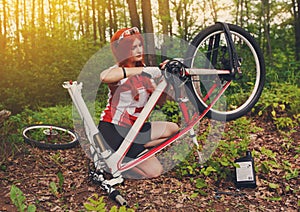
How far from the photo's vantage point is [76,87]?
156 inches

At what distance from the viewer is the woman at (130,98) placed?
368cm

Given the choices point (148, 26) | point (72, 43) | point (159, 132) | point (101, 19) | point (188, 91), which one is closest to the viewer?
point (188, 91)

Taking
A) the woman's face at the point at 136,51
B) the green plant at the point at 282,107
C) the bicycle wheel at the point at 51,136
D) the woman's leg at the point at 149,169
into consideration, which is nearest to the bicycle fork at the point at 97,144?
the woman's leg at the point at 149,169

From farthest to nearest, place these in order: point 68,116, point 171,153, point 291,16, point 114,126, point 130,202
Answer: point 291,16 → point 68,116 → point 171,153 → point 114,126 → point 130,202

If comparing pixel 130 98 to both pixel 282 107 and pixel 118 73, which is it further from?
pixel 282 107

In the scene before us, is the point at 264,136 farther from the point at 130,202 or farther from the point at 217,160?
the point at 130,202

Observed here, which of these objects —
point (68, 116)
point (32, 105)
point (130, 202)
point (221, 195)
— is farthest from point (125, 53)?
point (32, 105)

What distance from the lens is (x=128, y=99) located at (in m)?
4.00

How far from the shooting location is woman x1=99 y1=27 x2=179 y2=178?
12.1 feet

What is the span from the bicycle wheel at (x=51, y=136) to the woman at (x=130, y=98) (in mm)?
1379

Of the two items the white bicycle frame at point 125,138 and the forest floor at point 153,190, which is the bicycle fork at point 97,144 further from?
the forest floor at point 153,190

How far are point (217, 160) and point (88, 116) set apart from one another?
144 centimetres

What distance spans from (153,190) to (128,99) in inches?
36.8

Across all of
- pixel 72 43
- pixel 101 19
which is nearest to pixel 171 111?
pixel 72 43
